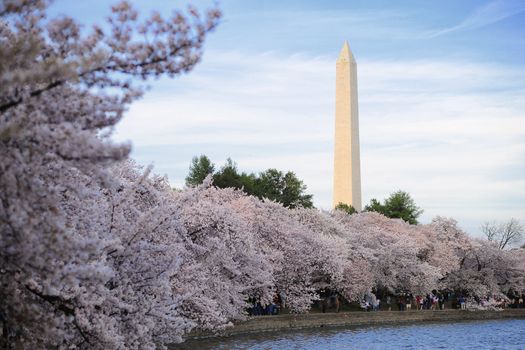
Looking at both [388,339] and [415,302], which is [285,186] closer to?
[415,302]

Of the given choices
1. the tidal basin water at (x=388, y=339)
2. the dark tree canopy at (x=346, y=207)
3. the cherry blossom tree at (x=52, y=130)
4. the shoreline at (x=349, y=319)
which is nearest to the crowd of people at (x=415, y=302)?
the shoreline at (x=349, y=319)

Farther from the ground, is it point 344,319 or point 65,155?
point 65,155

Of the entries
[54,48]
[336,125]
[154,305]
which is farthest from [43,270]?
[336,125]

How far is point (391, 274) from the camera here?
54.3 metres

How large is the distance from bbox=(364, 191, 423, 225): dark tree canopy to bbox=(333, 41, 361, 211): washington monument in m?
9.11

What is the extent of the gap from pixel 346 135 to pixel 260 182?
1021 cm

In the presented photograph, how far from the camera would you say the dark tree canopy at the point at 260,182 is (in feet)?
222

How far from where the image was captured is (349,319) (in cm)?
4491

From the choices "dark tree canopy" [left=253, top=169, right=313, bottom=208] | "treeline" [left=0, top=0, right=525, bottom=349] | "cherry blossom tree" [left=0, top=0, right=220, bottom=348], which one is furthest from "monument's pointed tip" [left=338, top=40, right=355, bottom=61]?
"cherry blossom tree" [left=0, top=0, right=220, bottom=348]

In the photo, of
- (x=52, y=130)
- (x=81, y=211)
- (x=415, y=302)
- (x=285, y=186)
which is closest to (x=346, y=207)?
(x=285, y=186)

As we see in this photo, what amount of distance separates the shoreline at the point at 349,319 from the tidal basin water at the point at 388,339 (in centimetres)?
71

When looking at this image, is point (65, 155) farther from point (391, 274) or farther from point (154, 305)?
point (391, 274)

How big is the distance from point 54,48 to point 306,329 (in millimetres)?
32286

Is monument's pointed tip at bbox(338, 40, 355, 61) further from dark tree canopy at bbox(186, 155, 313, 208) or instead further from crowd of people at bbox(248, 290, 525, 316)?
crowd of people at bbox(248, 290, 525, 316)
